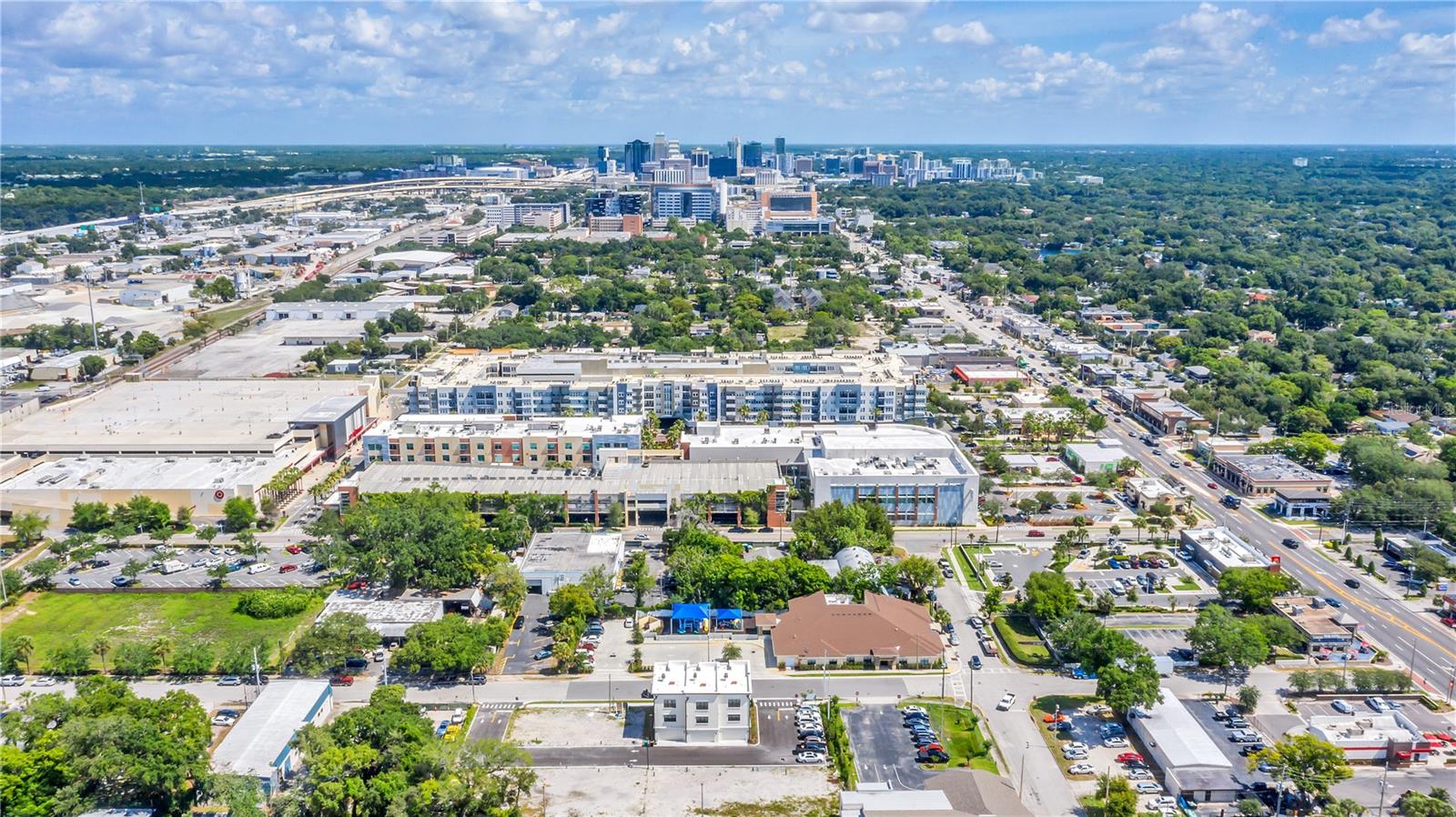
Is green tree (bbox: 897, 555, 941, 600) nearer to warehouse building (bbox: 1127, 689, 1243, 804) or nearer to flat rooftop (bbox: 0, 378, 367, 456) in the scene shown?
warehouse building (bbox: 1127, 689, 1243, 804)

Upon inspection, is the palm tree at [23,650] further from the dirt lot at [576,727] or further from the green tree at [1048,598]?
the green tree at [1048,598]

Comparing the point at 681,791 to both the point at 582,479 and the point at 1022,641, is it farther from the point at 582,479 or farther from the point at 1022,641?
the point at 582,479

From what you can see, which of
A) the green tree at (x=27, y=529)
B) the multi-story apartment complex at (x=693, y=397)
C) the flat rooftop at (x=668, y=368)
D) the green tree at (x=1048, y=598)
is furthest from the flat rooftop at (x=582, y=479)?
the green tree at (x=1048, y=598)

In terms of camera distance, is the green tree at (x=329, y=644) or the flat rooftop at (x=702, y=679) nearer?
the flat rooftop at (x=702, y=679)

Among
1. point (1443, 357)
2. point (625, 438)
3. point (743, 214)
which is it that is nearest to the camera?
point (625, 438)

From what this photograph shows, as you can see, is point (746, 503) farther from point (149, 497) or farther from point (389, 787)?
point (149, 497)

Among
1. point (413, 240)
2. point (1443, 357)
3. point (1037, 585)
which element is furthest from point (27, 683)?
point (413, 240)
